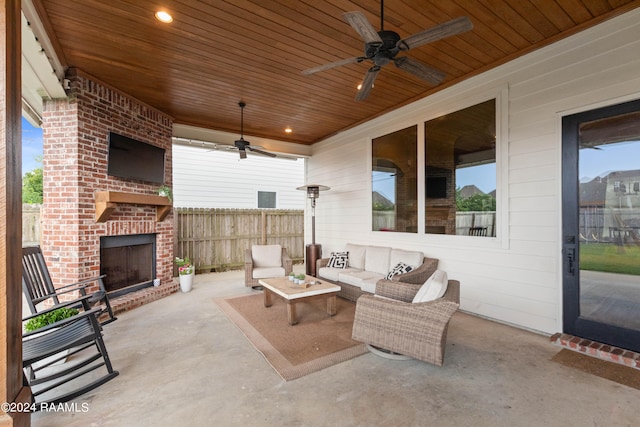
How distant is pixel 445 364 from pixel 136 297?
14.3 ft

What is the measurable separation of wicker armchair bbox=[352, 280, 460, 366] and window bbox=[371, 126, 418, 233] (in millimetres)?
2181

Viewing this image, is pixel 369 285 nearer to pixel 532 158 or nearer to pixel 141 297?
pixel 532 158

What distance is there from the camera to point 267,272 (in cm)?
511

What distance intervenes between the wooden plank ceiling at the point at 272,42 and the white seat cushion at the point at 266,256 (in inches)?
106

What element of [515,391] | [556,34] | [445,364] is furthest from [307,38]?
[515,391]

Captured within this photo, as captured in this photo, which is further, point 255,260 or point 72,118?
point 255,260

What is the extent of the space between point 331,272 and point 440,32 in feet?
12.3

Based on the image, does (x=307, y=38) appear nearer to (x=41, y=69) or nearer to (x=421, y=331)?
(x=41, y=69)

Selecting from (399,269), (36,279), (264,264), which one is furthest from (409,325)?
(36,279)

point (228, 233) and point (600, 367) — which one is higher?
point (228, 233)

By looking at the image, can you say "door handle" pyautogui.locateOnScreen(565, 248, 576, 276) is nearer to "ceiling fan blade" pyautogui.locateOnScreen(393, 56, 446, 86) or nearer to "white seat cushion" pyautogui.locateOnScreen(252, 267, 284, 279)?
"ceiling fan blade" pyautogui.locateOnScreen(393, 56, 446, 86)

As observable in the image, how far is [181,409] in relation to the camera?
2.08m

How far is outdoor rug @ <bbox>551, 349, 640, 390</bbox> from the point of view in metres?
2.43

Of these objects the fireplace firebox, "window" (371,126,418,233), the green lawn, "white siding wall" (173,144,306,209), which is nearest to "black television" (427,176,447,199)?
"window" (371,126,418,233)
